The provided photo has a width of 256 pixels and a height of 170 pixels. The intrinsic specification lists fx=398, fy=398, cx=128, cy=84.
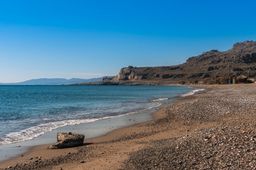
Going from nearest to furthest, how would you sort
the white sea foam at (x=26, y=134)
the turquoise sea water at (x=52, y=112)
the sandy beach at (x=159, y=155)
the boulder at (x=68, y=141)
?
the sandy beach at (x=159, y=155) < the boulder at (x=68, y=141) < the white sea foam at (x=26, y=134) < the turquoise sea water at (x=52, y=112)

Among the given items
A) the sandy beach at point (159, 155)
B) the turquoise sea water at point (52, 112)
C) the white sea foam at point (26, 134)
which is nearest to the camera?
the sandy beach at point (159, 155)

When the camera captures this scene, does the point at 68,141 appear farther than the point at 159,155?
Yes

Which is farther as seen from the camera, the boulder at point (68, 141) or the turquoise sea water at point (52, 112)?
the turquoise sea water at point (52, 112)

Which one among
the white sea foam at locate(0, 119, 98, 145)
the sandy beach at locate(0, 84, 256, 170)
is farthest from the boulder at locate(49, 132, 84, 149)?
the white sea foam at locate(0, 119, 98, 145)

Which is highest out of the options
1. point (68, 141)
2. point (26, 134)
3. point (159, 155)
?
point (159, 155)

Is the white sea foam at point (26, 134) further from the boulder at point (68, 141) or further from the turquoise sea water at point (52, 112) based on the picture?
the boulder at point (68, 141)

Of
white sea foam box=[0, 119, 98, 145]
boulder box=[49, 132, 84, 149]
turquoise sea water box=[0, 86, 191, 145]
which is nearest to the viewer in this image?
boulder box=[49, 132, 84, 149]

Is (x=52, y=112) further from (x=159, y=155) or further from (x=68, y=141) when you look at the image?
(x=159, y=155)

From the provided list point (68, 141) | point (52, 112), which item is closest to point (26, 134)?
point (68, 141)

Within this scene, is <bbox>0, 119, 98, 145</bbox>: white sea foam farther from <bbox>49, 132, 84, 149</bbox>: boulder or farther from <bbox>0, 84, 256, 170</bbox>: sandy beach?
<bbox>49, 132, 84, 149</bbox>: boulder

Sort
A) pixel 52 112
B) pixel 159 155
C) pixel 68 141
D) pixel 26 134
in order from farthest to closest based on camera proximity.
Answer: pixel 52 112 → pixel 26 134 → pixel 68 141 → pixel 159 155

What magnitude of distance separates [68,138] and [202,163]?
8.82 m

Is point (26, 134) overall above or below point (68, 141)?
below

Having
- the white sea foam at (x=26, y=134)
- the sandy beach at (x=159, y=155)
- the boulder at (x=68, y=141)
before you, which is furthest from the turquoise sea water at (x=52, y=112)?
the sandy beach at (x=159, y=155)
